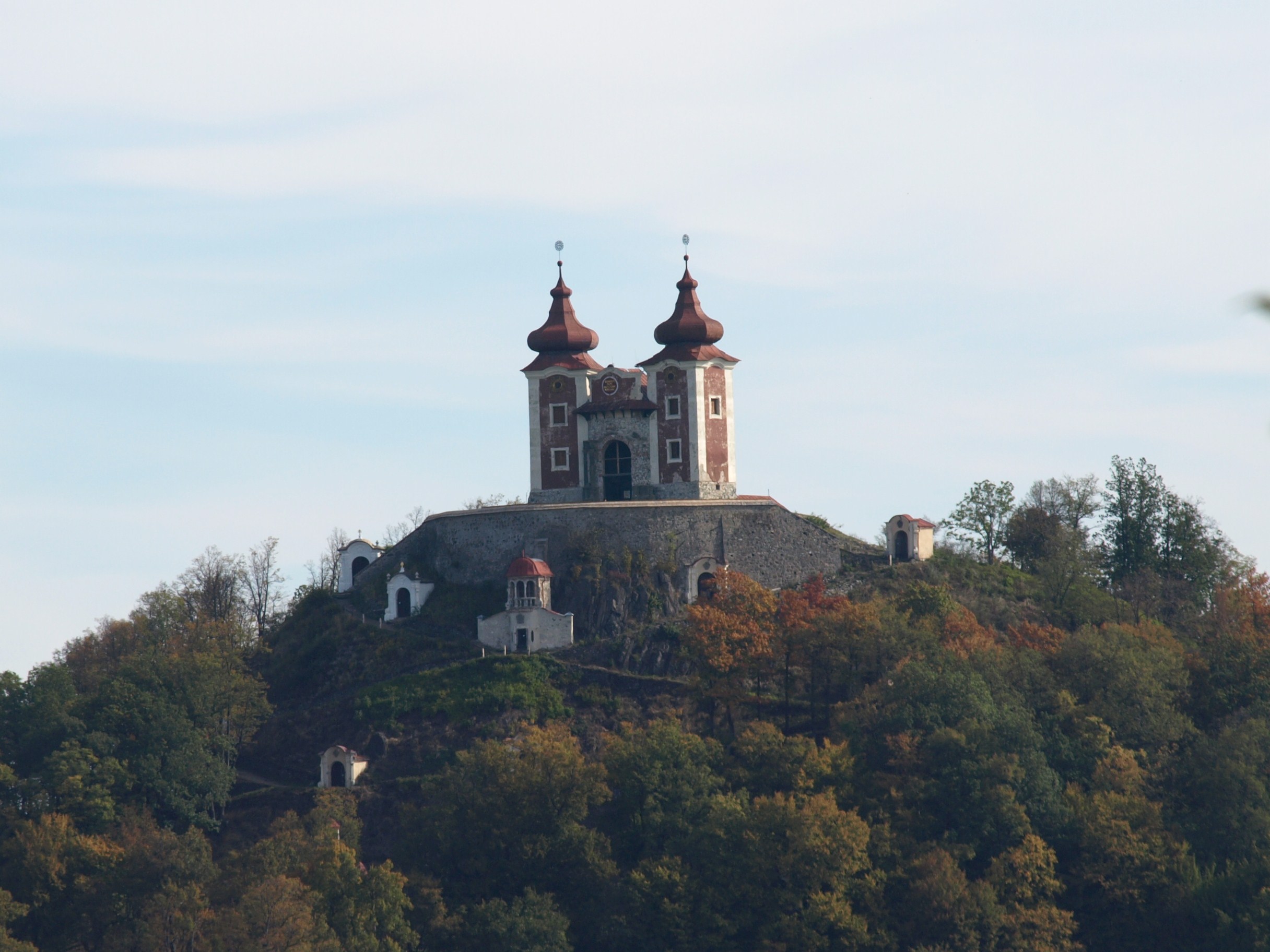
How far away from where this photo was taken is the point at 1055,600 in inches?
3976

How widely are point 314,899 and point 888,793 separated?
20.6m

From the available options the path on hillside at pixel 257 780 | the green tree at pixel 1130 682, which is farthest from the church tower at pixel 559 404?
the green tree at pixel 1130 682

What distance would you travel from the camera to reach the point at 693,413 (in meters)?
103

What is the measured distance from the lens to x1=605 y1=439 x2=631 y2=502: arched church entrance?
103 metres

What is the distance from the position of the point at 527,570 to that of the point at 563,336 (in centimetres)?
1389

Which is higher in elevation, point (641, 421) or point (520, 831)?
point (641, 421)

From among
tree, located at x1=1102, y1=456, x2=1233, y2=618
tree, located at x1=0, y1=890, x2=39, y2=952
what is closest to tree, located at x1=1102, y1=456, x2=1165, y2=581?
tree, located at x1=1102, y1=456, x2=1233, y2=618

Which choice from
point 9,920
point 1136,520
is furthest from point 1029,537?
point 9,920

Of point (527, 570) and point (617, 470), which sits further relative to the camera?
point (617, 470)

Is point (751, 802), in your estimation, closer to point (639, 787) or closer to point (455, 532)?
point (639, 787)

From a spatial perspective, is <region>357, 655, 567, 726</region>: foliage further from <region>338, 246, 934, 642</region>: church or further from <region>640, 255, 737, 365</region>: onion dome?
<region>640, 255, 737, 365</region>: onion dome

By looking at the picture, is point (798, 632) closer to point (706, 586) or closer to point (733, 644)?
point (733, 644)

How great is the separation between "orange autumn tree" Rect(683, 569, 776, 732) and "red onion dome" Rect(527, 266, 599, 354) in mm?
17404

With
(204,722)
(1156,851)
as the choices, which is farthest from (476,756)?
(1156,851)
